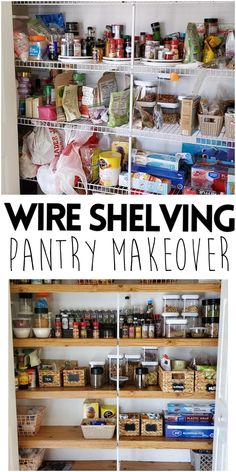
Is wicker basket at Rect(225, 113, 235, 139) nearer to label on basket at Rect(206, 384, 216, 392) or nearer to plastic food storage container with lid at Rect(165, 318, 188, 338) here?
plastic food storage container with lid at Rect(165, 318, 188, 338)

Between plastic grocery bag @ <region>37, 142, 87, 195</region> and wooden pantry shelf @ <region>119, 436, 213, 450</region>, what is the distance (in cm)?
105

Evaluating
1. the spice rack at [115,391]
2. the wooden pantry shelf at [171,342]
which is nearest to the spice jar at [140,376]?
the spice rack at [115,391]

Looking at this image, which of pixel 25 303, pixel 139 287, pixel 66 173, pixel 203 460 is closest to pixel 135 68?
pixel 66 173

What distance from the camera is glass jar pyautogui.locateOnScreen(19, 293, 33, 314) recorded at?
2852 mm

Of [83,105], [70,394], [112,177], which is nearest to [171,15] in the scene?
[83,105]

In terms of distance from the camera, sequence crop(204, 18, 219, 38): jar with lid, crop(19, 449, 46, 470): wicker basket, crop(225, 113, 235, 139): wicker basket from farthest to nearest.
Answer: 1. crop(19, 449, 46, 470): wicker basket
2. crop(204, 18, 219, 38): jar with lid
3. crop(225, 113, 235, 139): wicker basket

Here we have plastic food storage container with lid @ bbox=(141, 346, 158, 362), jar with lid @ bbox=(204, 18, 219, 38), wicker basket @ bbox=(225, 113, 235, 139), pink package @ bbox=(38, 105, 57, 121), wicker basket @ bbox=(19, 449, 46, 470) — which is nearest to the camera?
wicker basket @ bbox=(225, 113, 235, 139)

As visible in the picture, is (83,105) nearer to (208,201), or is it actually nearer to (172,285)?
(172,285)

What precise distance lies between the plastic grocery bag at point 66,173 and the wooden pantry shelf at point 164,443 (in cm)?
105

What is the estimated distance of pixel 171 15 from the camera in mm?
2613

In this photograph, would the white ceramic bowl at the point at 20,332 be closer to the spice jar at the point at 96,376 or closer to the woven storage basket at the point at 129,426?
the spice jar at the point at 96,376

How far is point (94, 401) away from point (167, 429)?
34 cm

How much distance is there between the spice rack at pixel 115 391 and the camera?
8.77ft

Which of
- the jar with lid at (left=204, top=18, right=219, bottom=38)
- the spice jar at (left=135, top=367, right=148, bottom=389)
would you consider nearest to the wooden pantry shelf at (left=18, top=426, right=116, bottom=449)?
the spice jar at (left=135, top=367, right=148, bottom=389)
